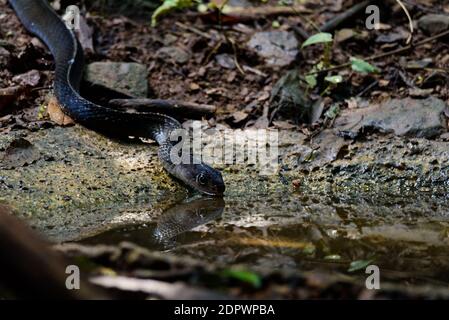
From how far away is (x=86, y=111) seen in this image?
5836 millimetres

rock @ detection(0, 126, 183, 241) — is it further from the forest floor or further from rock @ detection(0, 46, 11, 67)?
rock @ detection(0, 46, 11, 67)

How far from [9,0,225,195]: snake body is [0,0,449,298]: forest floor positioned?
13 centimetres

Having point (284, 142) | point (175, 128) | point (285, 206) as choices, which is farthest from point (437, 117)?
point (175, 128)

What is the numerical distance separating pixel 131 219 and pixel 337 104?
9.48 ft

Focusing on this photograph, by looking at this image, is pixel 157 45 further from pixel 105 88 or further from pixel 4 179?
pixel 4 179

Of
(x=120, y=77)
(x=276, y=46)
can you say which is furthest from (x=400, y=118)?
(x=120, y=77)

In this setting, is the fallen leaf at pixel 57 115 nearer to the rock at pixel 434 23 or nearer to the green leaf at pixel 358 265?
the green leaf at pixel 358 265

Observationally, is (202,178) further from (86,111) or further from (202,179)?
(86,111)

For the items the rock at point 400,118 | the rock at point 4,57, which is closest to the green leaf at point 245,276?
the rock at point 400,118

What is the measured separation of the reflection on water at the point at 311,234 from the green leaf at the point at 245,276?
1148 mm

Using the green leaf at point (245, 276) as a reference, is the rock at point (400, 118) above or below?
above

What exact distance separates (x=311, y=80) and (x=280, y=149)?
5.29ft

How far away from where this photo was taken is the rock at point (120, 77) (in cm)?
662

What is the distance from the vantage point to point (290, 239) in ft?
13.4
